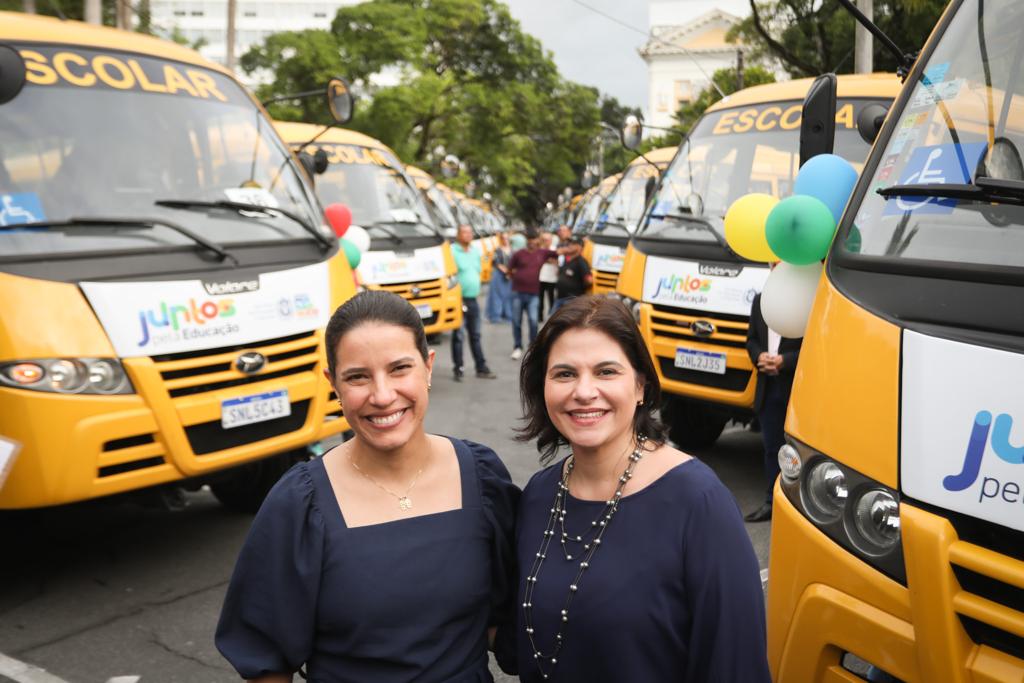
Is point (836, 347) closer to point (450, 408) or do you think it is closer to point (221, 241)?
point (221, 241)

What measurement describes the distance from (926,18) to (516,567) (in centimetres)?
1851

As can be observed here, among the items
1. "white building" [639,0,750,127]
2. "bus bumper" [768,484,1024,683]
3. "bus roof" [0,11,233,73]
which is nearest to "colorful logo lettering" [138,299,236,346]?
"bus roof" [0,11,233,73]

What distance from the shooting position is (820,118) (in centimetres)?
401

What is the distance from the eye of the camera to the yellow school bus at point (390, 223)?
1026 cm

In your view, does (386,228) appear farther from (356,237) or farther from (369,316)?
(369,316)

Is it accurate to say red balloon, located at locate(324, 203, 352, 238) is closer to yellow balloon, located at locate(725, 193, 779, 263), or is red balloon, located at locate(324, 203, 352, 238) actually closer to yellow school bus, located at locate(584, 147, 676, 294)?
yellow balloon, located at locate(725, 193, 779, 263)

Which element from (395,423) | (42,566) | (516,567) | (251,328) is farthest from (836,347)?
(42,566)

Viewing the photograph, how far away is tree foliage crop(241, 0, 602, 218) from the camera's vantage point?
87.9ft

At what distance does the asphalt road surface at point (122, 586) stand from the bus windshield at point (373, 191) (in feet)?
15.1

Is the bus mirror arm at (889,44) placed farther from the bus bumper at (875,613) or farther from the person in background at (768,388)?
the person in background at (768,388)

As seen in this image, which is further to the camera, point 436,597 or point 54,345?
point 54,345

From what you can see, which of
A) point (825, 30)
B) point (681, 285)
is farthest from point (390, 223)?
point (825, 30)

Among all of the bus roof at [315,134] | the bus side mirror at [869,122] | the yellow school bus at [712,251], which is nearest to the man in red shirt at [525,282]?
the bus roof at [315,134]

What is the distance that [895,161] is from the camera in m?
3.02
